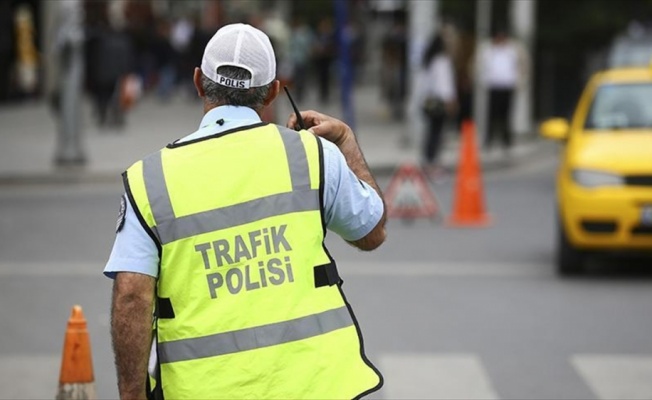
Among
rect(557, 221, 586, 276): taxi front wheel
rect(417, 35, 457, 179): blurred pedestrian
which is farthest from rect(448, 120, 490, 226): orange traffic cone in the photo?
rect(417, 35, 457, 179): blurred pedestrian

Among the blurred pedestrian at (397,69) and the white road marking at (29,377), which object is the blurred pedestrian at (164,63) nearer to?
the blurred pedestrian at (397,69)

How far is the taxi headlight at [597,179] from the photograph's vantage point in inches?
Answer: 505

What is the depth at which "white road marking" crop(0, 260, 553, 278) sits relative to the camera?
1330 cm

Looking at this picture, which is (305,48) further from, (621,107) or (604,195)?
(604,195)

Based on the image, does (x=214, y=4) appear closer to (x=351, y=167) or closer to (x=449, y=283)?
(x=449, y=283)

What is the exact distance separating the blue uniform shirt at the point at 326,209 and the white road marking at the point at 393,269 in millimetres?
8489

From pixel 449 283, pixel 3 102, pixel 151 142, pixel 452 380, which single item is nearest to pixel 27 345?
pixel 452 380

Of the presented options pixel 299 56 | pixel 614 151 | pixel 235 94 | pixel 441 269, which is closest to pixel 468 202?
pixel 441 269

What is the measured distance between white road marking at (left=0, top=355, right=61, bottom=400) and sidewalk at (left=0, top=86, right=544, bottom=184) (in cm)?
1150

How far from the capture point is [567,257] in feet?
43.1

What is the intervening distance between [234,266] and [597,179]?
8.85 m

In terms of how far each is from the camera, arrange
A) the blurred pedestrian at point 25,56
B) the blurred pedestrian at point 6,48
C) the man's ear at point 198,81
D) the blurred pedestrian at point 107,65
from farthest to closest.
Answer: the blurred pedestrian at point 25,56 → the blurred pedestrian at point 6,48 → the blurred pedestrian at point 107,65 → the man's ear at point 198,81

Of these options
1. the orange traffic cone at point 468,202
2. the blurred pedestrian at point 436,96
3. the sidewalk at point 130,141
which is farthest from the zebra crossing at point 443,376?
the blurred pedestrian at point 436,96

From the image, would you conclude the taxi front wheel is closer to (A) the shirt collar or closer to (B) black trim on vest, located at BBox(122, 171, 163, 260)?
(A) the shirt collar
